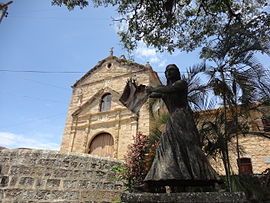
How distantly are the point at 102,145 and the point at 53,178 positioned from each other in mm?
7793

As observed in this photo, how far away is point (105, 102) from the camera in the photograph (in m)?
13.9

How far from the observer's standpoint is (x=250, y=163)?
10.3 m

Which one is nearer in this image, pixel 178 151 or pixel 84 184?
pixel 178 151

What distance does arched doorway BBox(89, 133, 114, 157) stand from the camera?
11.8 meters

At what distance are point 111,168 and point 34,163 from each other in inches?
80.1

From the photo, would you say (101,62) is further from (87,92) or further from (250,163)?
(250,163)

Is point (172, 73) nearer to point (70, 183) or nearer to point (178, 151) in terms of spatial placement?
point (178, 151)

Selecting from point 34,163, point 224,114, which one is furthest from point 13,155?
point 224,114

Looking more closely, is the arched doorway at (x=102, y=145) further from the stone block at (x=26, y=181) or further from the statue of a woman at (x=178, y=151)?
the statue of a woman at (x=178, y=151)

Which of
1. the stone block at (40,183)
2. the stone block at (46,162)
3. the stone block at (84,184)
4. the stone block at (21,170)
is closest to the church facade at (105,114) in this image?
the stone block at (84,184)

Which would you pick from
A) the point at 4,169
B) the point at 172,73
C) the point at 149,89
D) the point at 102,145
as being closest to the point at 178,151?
the point at 149,89

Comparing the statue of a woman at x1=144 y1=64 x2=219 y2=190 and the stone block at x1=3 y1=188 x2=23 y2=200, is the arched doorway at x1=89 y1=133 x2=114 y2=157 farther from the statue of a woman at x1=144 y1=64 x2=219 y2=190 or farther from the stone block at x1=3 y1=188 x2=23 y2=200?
the statue of a woman at x1=144 y1=64 x2=219 y2=190

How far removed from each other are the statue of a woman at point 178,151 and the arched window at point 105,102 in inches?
436

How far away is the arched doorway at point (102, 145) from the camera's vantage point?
38.6ft
